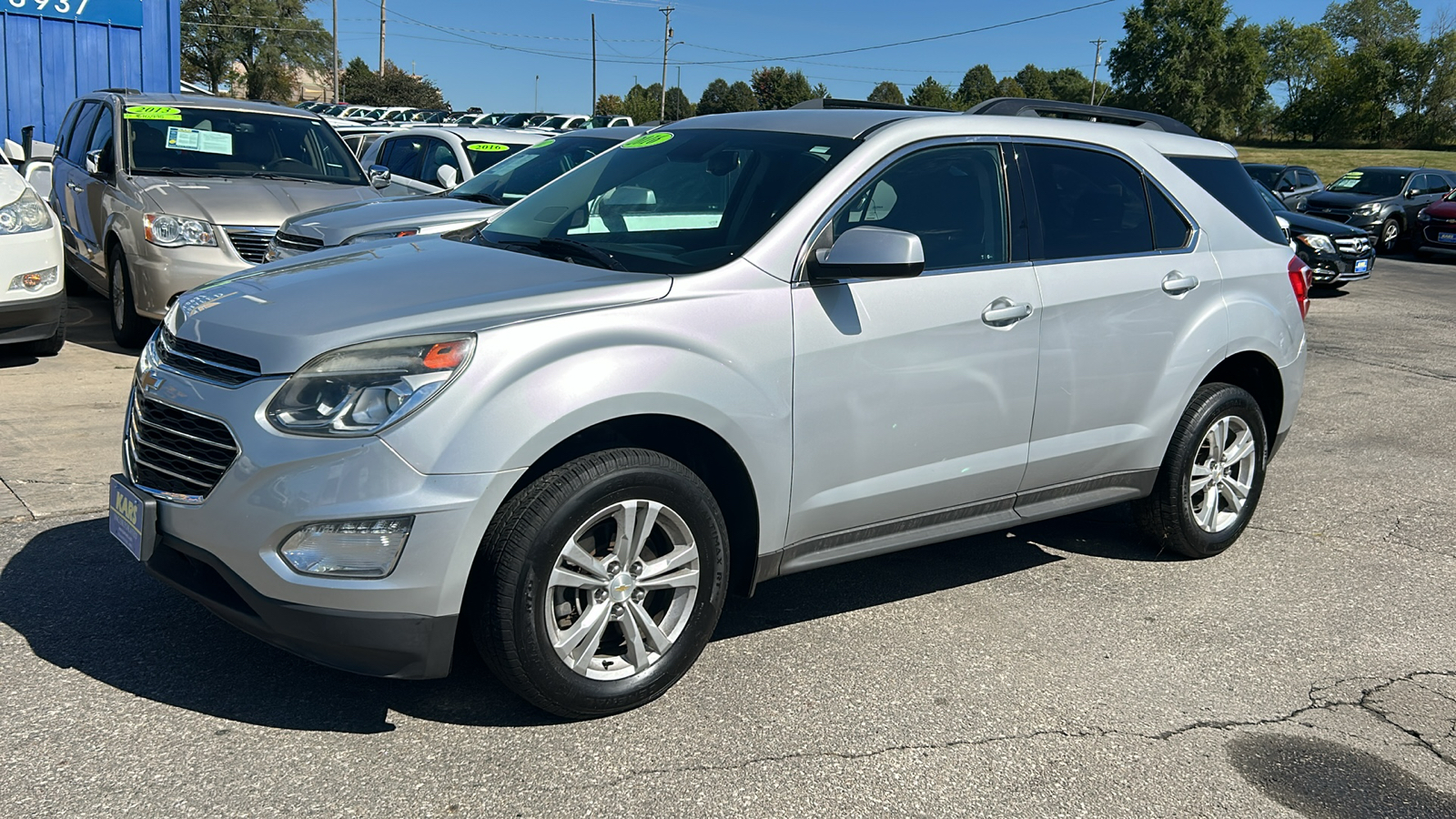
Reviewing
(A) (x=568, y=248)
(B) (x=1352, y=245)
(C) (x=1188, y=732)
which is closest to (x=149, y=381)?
(A) (x=568, y=248)

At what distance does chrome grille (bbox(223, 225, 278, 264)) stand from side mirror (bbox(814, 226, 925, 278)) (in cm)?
573

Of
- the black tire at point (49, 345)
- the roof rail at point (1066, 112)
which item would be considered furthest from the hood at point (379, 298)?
the black tire at point (49, 345)

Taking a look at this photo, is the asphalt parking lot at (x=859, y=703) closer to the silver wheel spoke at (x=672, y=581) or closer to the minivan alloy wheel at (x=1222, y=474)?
the minivan alloy wheel at (x=1222, y=474)

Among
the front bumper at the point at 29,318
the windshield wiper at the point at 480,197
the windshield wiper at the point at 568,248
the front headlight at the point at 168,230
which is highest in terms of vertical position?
the windshield wiper at the point at 480,197

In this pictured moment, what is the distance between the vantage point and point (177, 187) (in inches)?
330

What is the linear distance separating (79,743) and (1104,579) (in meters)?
3.75

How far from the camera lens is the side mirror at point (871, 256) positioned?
3645mm

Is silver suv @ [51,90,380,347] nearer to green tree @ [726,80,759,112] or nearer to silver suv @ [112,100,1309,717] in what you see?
silver suv @ [112,100,1309,717]

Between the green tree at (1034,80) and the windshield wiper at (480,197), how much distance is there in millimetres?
115357

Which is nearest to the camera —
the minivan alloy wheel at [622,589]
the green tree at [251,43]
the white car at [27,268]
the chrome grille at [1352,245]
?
the minivan alloy wheel at [622,589]

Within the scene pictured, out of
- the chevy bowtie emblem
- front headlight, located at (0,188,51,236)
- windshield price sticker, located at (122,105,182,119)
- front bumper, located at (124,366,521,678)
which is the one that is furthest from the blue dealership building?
front bumper, located at (124,366,521,678)

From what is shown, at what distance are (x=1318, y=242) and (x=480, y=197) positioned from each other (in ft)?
38.2

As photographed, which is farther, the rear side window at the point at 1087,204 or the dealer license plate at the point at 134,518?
the rear side window at the point at 1087,204

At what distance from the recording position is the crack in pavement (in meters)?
3.28
